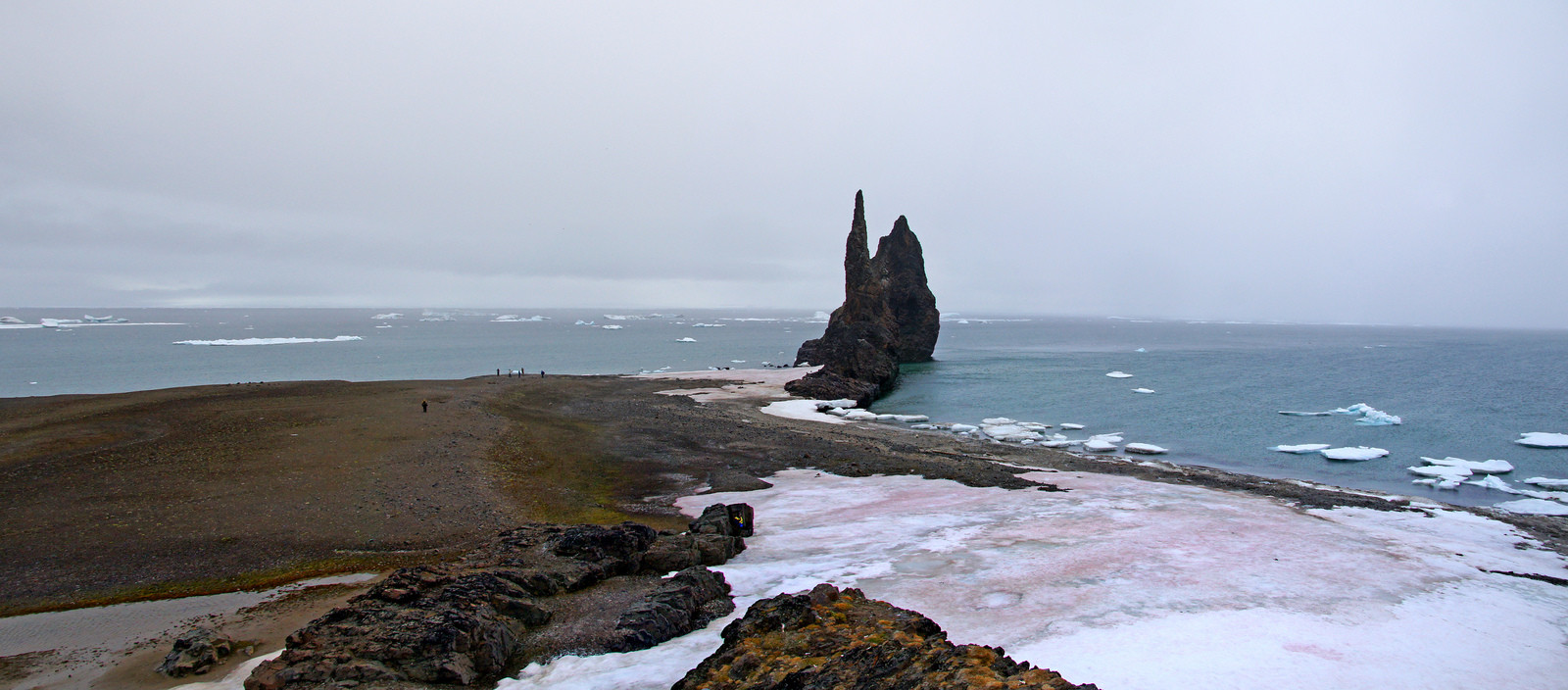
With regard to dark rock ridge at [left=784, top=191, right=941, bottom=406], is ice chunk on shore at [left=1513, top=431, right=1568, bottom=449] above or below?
below

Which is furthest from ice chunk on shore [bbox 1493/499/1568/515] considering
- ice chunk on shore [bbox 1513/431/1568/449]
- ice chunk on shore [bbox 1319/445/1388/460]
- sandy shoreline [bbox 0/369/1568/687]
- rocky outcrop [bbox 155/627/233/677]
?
rocky outcrop [bbox 155/627/233/677]

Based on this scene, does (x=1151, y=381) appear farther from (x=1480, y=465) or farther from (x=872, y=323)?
(x=1480, y=465)

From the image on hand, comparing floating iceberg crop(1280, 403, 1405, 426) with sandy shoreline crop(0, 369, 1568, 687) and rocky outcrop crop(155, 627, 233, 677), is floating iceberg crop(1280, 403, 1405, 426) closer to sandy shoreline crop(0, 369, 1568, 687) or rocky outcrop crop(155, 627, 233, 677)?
sandy shoreline crop(0, 369, 1568, 687)

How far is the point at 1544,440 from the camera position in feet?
148

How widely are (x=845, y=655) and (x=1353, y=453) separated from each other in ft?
146

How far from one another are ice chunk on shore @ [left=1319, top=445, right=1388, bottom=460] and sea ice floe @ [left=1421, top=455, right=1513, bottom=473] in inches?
90.4

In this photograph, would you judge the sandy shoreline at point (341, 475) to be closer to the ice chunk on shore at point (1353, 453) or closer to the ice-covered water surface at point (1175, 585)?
the ice-covered water surface at point (1175, 585)

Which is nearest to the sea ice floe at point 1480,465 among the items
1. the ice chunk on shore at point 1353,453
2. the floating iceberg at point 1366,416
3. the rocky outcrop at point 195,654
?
the ice chunk on shore at point 1353,453

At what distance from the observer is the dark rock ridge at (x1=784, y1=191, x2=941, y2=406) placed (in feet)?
220

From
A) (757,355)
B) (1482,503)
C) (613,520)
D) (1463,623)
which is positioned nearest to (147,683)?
(613,520)

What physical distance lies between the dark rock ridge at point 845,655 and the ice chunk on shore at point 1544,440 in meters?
56.2

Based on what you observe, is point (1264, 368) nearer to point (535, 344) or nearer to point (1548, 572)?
point (1548, 572)

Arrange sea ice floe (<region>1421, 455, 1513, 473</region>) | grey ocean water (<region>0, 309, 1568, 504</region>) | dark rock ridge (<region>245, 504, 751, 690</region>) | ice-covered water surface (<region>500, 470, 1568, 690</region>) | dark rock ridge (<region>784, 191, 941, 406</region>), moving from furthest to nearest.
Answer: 1. dark rock ridge (<region>784, 191, 941, 406</region>)
2. grey ocean water (<region>0, 309, 1568, 504</region>)
3. sea ice floe (<region>1421, 455, 1513, 473</region>)
4. ice-covered water surface (<region>500, 470, 1568, 690</region>)
5. dark rock ridge (<region>245, 504, 751, 690</region>)

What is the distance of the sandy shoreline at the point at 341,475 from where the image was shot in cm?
1828
